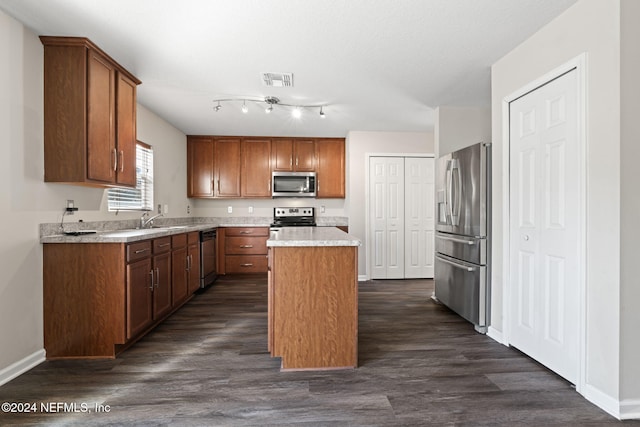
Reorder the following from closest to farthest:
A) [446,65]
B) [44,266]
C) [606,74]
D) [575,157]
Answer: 1. [606,74]
2. [575,157]
3. [44,266]
4. [446,65]

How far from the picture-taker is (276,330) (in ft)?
7.41

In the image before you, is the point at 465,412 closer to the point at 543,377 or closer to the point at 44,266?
the point at 543,377

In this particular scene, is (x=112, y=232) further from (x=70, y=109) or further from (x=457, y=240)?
(x=457, y=240)

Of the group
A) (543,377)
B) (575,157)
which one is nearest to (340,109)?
(575,157)

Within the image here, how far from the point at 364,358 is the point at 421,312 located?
1.38m

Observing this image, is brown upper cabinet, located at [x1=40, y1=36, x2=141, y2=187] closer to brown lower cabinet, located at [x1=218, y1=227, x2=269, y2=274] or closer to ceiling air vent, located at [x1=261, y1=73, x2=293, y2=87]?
ceiling air vent, located at [x1=261, y1=73, x2=293, y2=87]

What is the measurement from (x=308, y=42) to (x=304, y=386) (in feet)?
8.18

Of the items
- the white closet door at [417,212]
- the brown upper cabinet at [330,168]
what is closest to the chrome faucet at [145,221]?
the brown upper cabinet at [330,168]

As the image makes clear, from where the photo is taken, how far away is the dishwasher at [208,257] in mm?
4543

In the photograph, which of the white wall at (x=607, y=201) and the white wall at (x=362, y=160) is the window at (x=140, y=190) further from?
the white wall at (x=607, y=201)

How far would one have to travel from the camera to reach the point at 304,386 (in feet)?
6.80

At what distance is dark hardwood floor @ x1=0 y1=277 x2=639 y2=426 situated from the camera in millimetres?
1762

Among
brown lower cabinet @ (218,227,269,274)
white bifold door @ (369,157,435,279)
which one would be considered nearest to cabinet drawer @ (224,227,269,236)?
brown lower cabinet @ (218,227,269,274)

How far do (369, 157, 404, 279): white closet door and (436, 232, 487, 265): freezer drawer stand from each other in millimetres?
1461
